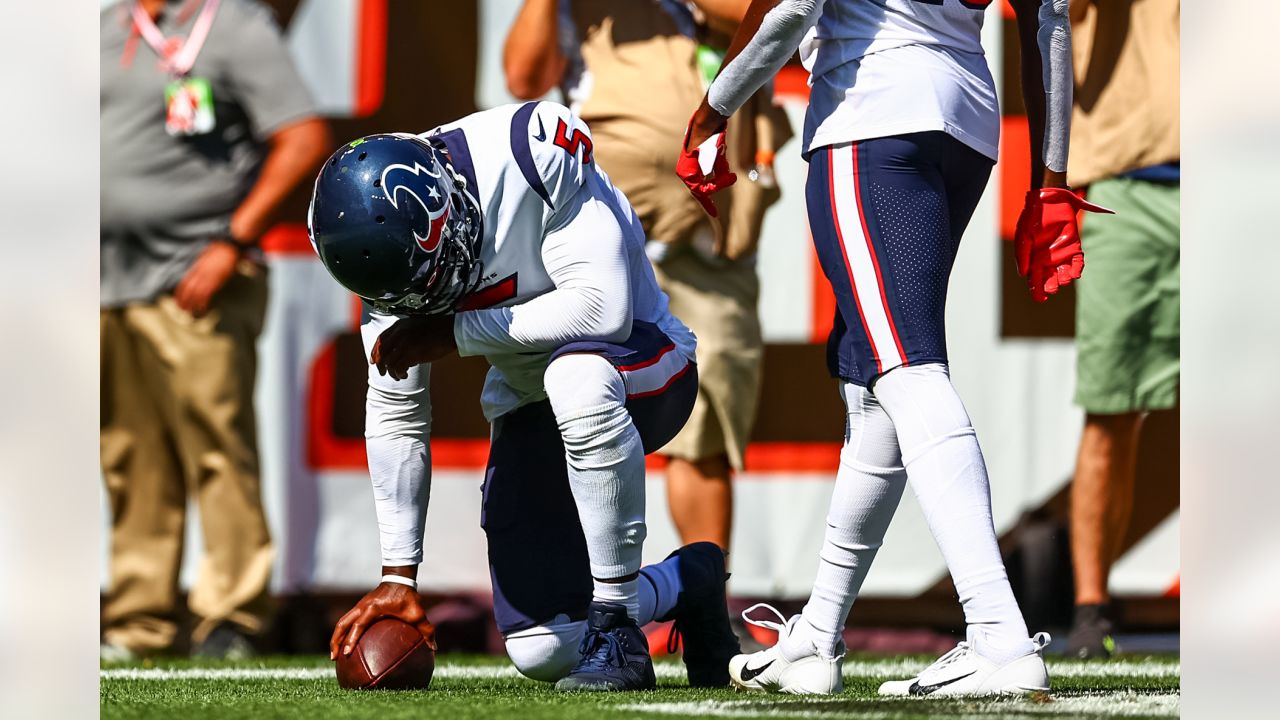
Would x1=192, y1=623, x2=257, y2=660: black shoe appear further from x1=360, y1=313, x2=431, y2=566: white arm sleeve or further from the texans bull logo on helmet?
the texans bull logo on helmet

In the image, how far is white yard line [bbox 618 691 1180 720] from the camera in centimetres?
263

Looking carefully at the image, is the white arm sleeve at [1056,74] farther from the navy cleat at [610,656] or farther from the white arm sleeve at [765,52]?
the navy cleat at [610,656]

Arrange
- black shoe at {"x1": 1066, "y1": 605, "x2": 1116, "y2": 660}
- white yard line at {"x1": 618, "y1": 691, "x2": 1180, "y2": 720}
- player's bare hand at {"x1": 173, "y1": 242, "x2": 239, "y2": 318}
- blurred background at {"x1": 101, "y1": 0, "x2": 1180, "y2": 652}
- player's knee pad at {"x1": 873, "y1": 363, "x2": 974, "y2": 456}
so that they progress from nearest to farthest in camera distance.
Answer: white yard line at {"x1": 618, "y1": 691, "x2": 1180, "y2": 720} → player's knee pad at {"x1": 873, "y1": 363, "x2": 974, "y2": 456} → black shoe at {"x1": 1066, "y1": 605, "x2": 1116, "y2": 660} → player's bare hand at {"x1": 173, "y1": 242, "x2": 239, "y2": 318} → blurred background at {"x1": 101, "y1": 0, "x2": 1180, "y2": 652}

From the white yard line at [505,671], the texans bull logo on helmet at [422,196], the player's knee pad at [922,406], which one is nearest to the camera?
the player's knee pad at [922,406]

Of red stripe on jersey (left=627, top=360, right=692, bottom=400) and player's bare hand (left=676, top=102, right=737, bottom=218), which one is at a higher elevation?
player's bare hand (left=676, top=102, right=737, bottom=218)

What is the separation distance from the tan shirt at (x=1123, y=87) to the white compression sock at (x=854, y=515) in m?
2.02

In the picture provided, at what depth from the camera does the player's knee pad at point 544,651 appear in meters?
3.39

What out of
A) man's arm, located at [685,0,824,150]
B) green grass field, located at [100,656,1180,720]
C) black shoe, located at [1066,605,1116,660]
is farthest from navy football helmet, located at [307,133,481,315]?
black shoe, located at [1066,605,1116,660]

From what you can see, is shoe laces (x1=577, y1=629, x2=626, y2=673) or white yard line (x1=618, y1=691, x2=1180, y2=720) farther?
shoe laces (x1=577, y1=629, x2=626, y2=673)

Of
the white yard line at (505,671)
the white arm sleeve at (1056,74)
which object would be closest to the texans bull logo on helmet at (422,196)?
the white arm sleeve at (1056,74)

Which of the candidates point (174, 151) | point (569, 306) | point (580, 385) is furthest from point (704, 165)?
point (174, 151)

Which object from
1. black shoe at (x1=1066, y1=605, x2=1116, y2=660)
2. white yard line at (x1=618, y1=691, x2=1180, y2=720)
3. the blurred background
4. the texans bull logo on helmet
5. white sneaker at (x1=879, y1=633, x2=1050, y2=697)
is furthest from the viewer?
the blurred background

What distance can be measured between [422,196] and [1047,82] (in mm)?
1162

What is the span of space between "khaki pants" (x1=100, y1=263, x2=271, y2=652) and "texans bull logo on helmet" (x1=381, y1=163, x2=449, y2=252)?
223 cm
